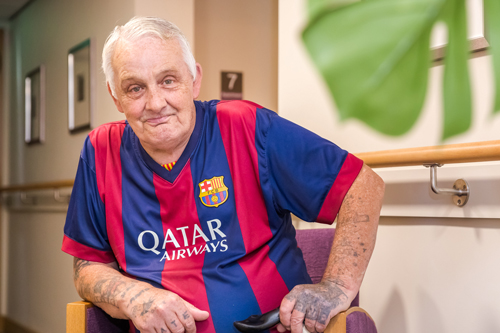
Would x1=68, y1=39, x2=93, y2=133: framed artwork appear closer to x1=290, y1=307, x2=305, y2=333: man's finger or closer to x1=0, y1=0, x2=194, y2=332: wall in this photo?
x1=0, y1=0, x2=194, y2=332: wall

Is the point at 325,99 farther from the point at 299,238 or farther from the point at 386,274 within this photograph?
the point at 386,274

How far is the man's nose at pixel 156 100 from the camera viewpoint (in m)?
1.23

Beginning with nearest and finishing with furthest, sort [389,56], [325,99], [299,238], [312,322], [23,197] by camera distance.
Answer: [312,322], [389,56], [299,238], [325,99], [23,197]

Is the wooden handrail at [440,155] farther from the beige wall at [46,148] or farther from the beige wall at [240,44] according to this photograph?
the beige wall at [240,44]

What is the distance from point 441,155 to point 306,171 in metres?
0.34

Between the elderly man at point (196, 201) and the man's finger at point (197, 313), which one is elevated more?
the elderly man at point (196, 201)

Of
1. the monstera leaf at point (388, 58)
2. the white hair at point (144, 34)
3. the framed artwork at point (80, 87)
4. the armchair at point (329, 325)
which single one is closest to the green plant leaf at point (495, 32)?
the monstera leaf at point (388, 58)

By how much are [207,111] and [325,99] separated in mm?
578

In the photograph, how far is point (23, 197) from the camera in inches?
162

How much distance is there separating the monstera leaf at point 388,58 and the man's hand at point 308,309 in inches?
24.7

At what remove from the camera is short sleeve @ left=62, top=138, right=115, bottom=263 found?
133 centimetres

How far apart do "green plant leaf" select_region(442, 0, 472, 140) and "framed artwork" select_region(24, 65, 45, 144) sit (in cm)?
335

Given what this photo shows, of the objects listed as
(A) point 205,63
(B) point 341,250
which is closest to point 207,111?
(B) point 341,250

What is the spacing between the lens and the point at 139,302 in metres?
1.15
